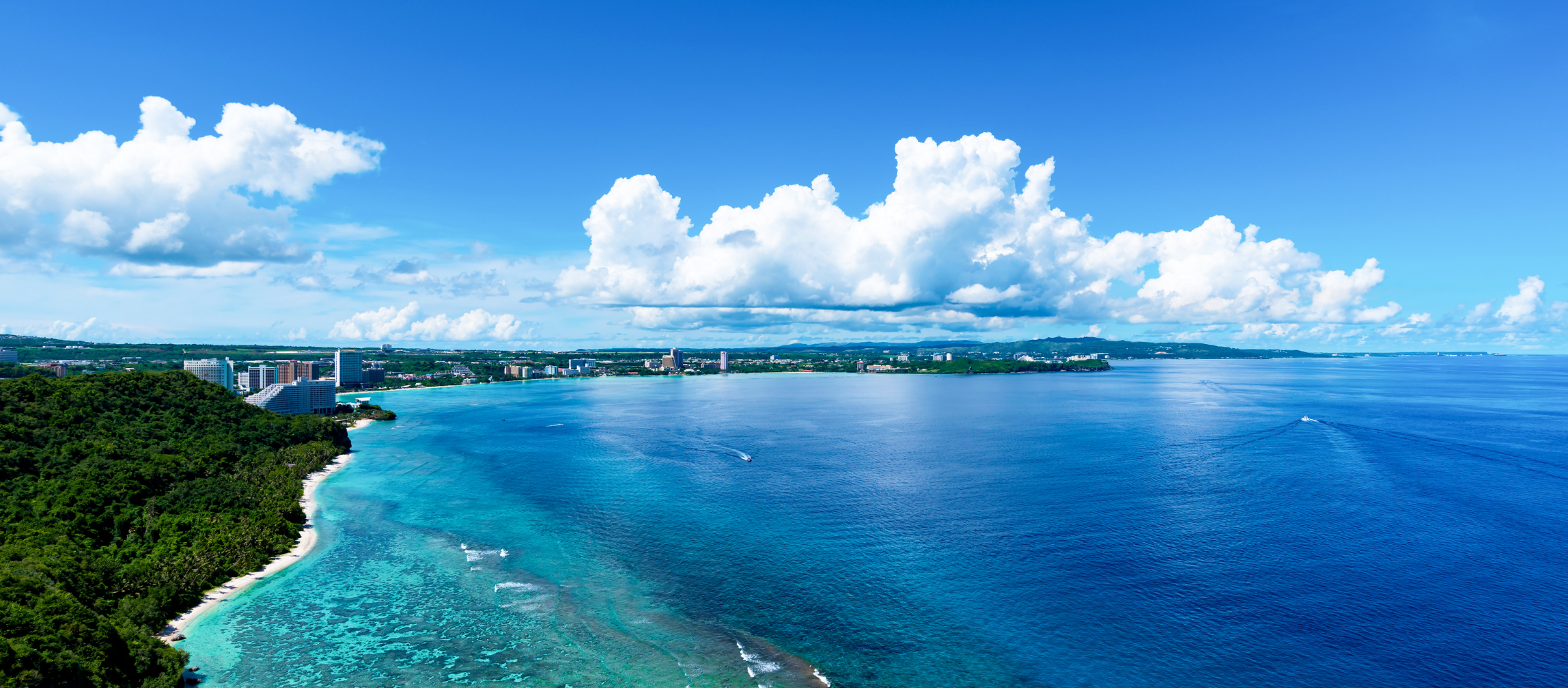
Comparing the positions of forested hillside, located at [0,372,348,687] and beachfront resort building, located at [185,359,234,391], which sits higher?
beachfront resort building, located at [185,359,234,391]

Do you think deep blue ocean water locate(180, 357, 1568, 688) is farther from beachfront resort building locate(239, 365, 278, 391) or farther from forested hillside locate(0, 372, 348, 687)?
beachfront resort building locate(239, 365, 278, 391)

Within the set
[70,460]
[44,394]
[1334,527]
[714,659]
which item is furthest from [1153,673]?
[44,394]

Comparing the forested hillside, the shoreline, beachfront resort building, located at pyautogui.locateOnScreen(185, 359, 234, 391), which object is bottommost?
the shoreline

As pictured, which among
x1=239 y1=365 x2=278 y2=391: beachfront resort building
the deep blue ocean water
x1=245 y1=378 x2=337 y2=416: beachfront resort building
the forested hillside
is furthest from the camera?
x1=239 y1=365 x2=278 y2=391: beachfront resort building

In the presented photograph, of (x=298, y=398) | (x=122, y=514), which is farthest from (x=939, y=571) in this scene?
(x=298, y=398)

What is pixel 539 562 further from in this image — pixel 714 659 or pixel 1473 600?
pixel 1473 600

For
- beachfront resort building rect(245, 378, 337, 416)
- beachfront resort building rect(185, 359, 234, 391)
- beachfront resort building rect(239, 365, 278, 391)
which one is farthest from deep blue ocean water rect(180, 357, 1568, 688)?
beachfront resort building rect(239, 365, 278, 391)
